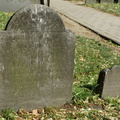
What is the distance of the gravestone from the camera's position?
15.0 ft

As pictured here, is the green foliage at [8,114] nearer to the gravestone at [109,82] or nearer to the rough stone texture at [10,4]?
the gravestone at [109,82]

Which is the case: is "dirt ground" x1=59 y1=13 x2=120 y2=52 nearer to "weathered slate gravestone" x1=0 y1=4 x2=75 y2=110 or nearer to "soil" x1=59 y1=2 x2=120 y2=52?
"soil" x1=59 y1=2 x2=120 y2=52

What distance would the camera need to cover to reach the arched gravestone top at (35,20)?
12.0 feet

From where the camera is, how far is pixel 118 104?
4.59 meters

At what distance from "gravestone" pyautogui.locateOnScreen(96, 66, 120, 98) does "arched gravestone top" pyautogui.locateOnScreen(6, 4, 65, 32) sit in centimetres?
114

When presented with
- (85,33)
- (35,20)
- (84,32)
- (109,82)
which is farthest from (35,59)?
(84,32)

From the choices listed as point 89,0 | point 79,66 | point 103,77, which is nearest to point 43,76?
point 103,77

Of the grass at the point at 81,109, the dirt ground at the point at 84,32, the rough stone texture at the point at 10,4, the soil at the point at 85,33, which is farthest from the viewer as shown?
the rough stone texture at the point at 10,4

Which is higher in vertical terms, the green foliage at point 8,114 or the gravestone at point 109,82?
the gravestone at point 109,82

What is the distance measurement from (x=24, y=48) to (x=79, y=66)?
2.93m

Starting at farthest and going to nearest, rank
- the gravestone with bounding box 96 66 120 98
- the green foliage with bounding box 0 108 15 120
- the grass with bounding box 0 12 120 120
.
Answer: the gravestone with bounding box 96 66 120 98 → the grass with bounding box 0 12 120 120 → the green foliage with bounding box 0 108 15 120

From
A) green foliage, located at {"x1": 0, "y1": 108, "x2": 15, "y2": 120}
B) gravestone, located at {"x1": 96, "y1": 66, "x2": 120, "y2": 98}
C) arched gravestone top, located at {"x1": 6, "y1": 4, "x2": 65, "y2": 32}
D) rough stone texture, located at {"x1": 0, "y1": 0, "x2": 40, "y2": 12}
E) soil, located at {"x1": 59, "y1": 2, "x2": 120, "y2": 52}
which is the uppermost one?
arched gravestone top, located at {"x1": 6, "y1": 4, "x2": 65, "y2": 32}

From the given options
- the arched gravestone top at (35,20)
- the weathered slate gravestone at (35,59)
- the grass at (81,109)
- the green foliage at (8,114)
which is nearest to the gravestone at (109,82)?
the grass at (81,109)

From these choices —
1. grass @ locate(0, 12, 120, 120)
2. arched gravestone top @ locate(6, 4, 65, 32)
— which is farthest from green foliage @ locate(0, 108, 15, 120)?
arched gravestone top @ locate(6, 4, 65, 32)
